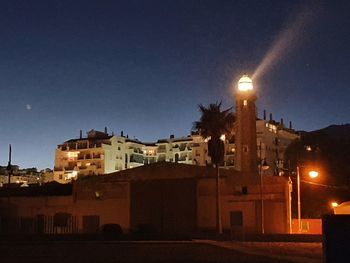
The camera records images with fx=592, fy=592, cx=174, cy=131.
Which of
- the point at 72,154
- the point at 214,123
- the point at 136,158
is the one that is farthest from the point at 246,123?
the point at 72,154

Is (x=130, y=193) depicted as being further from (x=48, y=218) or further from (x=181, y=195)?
(x=48, y=218)

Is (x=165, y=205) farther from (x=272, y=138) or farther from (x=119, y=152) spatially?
(x=119, y=152)

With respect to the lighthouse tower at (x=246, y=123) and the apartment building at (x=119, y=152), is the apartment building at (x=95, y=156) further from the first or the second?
the lighthouse tower at (x=246, y=123)

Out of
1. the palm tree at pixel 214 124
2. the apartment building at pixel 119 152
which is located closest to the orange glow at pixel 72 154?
the apartment building at pixel 119 152

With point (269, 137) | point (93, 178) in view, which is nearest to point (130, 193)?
point (93, 178)

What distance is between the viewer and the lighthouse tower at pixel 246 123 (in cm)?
7506

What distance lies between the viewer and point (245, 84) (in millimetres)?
75625

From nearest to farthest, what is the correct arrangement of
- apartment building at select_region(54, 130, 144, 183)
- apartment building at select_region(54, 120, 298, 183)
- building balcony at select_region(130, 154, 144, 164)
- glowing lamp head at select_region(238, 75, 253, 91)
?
glowing lamp head at select_region(238, 75, 253, 91) < apartment building at select_region(54, 120, 298, 183) < apartment building at select_region(54, 130, 144, 183) < building balcony at select_region(130, 154, 144, 164)

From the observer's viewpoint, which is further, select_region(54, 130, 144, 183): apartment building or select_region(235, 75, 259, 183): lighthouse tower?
select_region(54, 130, 144, 183): apartment building

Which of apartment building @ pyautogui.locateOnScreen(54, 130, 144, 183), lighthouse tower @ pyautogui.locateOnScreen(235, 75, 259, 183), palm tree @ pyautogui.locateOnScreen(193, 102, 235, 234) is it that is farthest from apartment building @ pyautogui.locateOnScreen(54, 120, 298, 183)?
palm tree @ pyautogui.locateOnScreen(193, 102, 235, 234)

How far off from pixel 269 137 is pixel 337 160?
53048 mm

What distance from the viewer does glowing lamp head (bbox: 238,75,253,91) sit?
75.4 m

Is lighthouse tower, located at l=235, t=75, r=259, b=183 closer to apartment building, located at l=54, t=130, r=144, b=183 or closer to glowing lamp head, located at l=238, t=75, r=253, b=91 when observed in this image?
glowing lamp head, located at l=238, t=75, r=253, b=91

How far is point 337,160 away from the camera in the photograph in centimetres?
7125
